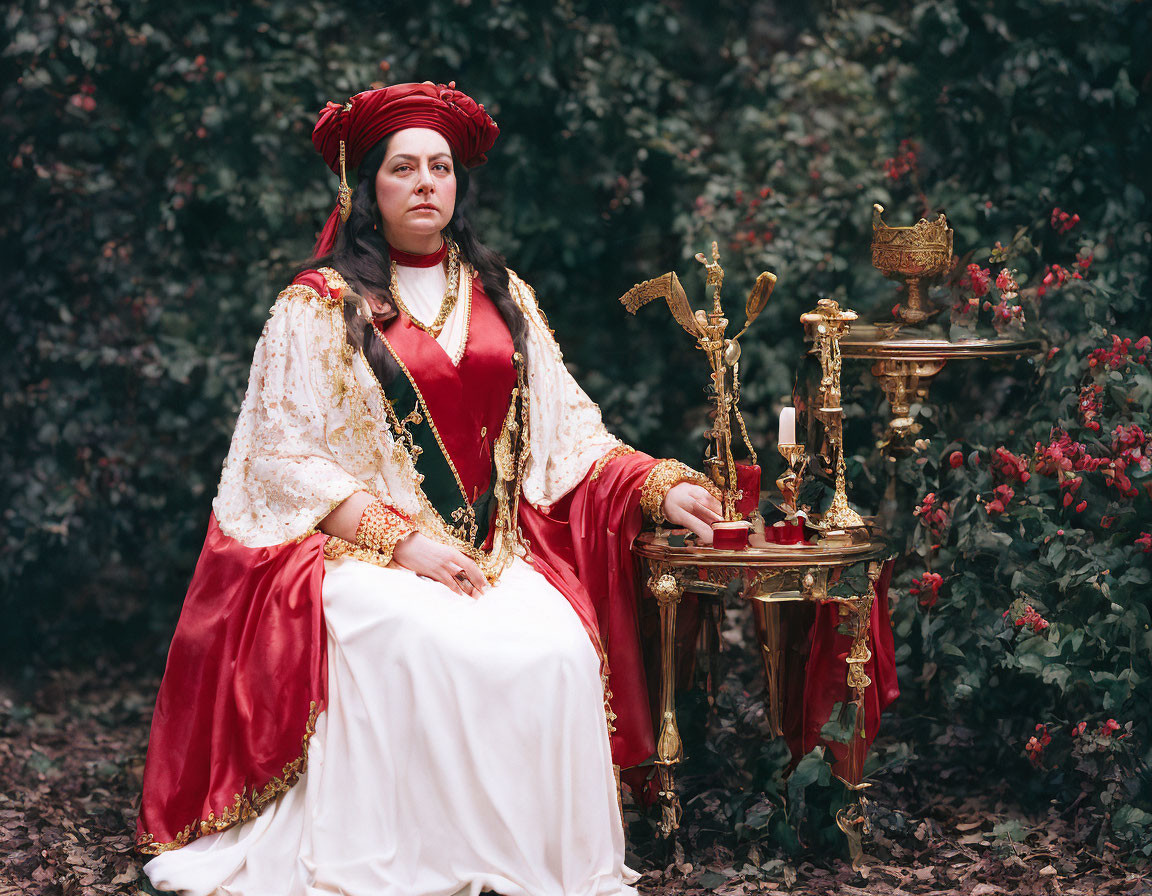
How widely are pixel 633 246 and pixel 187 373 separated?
5.01ft

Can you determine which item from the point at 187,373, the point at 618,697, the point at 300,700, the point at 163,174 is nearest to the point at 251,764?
the point at 300,700

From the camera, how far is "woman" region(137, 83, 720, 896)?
2957 mm

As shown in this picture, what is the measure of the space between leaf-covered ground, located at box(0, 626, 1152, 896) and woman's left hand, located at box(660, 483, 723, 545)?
1.95 ft

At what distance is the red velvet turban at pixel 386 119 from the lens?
3320 millimetres

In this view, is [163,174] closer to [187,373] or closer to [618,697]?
[187,373]

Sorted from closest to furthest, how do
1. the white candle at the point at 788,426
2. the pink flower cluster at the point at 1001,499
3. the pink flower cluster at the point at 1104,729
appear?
the white candle at the point at 788,426
the pink flower cluster at the point at 1104,729
the pink flower cluster at the point at 1001,499

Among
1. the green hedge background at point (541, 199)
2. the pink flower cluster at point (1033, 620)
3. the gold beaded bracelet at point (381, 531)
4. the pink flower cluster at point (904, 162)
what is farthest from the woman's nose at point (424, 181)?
the pink flower cluster at point (904, 162)

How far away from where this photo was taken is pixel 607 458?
11.7ft

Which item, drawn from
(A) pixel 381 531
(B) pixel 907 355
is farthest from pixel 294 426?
(B) pixel 907 355

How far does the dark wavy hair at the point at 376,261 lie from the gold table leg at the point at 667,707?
675mm

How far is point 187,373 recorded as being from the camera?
4.76 meters

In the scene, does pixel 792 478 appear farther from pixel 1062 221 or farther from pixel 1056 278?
pixel 1062 221

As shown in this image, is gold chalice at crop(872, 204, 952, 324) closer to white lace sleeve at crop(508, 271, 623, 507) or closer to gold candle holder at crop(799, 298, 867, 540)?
gold candle holder at crop(799, 298, 867, 540)

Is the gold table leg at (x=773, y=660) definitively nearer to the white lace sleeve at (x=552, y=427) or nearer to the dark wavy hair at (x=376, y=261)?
Answer: the white lace sleeve at (x=552, y=427)
